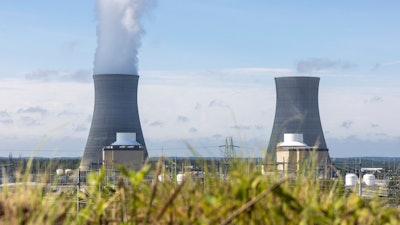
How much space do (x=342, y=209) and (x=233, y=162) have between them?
0.39 m

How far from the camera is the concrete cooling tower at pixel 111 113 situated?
40.2 metres

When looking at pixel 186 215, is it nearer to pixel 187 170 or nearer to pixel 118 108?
pixel 187 170

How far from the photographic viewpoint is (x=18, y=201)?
2568mm

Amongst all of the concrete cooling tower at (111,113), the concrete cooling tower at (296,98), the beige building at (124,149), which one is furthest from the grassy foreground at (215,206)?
the beige building at (124,149)

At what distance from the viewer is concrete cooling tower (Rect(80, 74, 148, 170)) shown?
40188mm

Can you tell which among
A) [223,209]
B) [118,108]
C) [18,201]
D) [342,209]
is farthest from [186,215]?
[118,108]

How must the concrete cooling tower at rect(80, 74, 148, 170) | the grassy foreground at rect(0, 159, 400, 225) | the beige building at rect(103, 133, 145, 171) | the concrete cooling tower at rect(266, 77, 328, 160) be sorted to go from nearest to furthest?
1. the grassy foreground at rect(0, 159, 400, 225)
2. the concrete cooling tower at rect(80, 74, 148, 170)
3. the concrete cooling tower at rect(266, 77, 328, 160)
4. the beige building at rect(103, 133, 145, 171)

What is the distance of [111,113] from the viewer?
41.1 m

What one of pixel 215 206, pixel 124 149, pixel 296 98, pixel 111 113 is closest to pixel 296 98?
pixel 296 98

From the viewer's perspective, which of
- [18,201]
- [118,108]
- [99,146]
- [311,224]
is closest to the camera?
[311,224]

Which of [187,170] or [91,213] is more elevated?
[187,170]

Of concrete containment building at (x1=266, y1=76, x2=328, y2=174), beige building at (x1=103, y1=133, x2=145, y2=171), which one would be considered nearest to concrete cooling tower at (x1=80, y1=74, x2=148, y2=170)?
beige building at (x1=103, y1=133, x2=145, y2=171)

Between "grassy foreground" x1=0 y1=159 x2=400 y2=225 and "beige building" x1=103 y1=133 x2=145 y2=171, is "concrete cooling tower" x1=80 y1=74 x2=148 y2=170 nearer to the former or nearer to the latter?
"beige building" x1=103 y1=133 x2=145 y2=171

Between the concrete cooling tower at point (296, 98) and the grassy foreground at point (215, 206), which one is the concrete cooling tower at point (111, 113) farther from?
the grassy foreground at point (215, 206)
